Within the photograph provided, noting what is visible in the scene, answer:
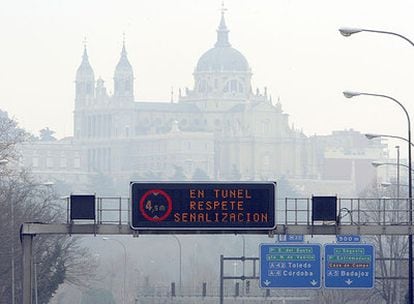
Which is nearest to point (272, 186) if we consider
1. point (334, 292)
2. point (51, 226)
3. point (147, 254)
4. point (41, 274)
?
point (51, 226)

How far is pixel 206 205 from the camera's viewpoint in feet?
170

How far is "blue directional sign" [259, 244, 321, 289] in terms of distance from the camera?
73.7m

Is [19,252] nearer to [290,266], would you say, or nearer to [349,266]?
[290,266]

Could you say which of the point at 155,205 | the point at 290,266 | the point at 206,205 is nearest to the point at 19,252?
the point at 290,266

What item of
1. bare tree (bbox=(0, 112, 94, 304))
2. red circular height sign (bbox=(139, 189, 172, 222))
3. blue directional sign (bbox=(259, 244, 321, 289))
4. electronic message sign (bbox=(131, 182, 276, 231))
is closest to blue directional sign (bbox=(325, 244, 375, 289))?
blue directional sign (bbox=(259, 244, 321, 289))

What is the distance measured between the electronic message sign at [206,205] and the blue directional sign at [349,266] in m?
20.7

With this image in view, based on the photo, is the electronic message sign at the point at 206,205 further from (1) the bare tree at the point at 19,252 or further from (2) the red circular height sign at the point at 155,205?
(1) the bare tree at the point at 19,252

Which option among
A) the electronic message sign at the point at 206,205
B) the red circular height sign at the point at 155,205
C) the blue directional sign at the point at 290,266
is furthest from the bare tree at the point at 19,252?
the electronic message sign at the point at 206,205

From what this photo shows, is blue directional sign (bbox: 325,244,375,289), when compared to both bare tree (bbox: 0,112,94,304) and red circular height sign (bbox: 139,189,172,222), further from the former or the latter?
red circular height sign (bbox: 139,189,172,222)

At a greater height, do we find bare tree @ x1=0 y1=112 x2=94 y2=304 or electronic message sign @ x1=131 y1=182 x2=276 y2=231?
electronic message sign @ x1=131 y1=182 x2=276 y2=231

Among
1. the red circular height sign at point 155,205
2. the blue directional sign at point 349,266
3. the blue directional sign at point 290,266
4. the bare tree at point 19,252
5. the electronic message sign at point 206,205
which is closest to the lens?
the electronic message sign at point 206,205

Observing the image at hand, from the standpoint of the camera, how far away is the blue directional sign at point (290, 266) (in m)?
73.7

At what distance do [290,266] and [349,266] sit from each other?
6.37ft

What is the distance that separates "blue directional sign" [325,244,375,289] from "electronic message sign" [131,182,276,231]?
20651 mm
